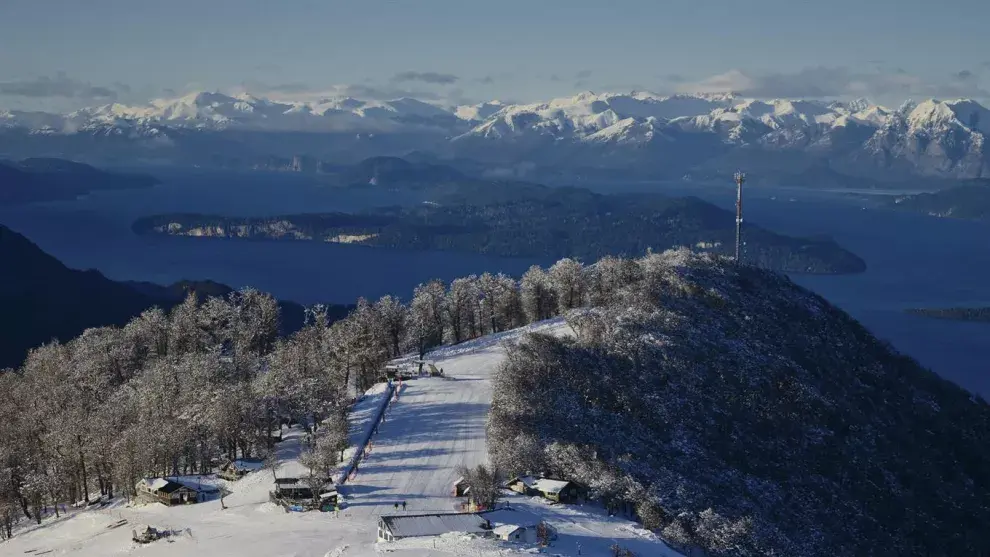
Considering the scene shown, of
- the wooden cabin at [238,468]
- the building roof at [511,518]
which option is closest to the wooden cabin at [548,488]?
the building roof at [511,518]

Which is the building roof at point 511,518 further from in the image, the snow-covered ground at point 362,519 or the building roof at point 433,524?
the snow-covered ground at point 362,519

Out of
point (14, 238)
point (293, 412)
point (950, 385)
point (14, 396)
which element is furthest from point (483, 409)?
point (14, 238)

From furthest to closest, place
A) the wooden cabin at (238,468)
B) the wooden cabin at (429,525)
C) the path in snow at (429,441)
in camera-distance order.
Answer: the wooden cabin at (238,468) < the path in snow at (429,441) < the wooden cabin at (429,525)

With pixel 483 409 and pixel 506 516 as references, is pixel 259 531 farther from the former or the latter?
pixel 483 409

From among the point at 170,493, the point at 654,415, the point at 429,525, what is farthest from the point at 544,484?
the point at 170,493

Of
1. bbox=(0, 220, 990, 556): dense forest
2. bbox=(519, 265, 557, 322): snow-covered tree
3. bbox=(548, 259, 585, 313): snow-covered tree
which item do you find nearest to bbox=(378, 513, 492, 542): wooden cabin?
bbox=(0, 220, 990, 556): dense forest

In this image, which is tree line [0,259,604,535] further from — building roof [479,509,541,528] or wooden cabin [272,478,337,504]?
building roof [479,509,541,528]

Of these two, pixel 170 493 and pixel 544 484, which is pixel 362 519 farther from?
Answer: pixel 170 493
